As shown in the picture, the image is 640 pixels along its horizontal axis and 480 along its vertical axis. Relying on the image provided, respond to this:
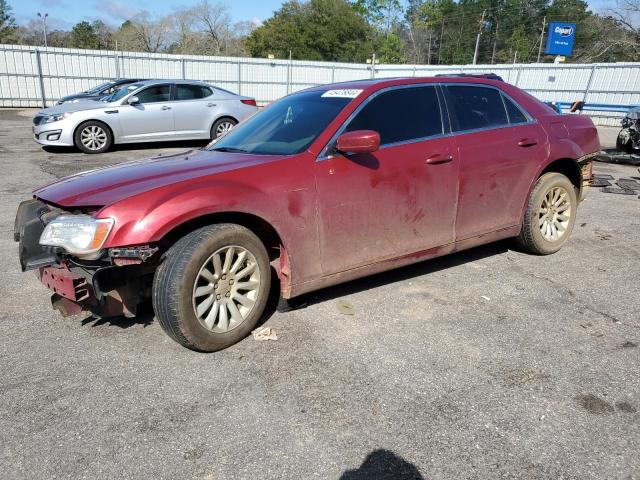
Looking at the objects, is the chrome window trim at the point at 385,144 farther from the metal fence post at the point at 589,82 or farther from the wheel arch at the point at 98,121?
the metal fence post at the point at 589,82

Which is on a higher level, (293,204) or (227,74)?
(227,74)

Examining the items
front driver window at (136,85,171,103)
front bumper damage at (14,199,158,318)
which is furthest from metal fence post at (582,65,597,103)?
front bumper damage at (14,199,158,318)

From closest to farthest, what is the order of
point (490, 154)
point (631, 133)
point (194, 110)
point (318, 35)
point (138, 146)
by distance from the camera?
1. point (490, 154)
2. point (631, 133)
3. point (194, 110)
4. point (138, 146)
5. point (318, 35)

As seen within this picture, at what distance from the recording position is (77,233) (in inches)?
113

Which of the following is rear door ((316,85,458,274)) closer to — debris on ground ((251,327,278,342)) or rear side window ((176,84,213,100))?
debris on ground ((251,327,278,342))

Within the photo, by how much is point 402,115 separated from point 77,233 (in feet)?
8.12

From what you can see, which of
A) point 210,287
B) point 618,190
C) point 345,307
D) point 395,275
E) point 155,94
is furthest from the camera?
point 155,94

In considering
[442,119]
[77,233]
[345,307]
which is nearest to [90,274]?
[77,233]

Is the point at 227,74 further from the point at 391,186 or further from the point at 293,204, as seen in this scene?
the point at 293,204

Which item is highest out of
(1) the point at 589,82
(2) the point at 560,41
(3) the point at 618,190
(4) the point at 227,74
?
(2) the point at 560,41

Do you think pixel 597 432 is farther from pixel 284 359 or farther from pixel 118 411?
pixel 118 411

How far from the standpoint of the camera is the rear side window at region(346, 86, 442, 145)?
3703 millimetres

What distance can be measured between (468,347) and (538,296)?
1191 millimetres

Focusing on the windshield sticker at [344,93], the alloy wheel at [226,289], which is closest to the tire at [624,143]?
the windshield sticker at [344,93]
